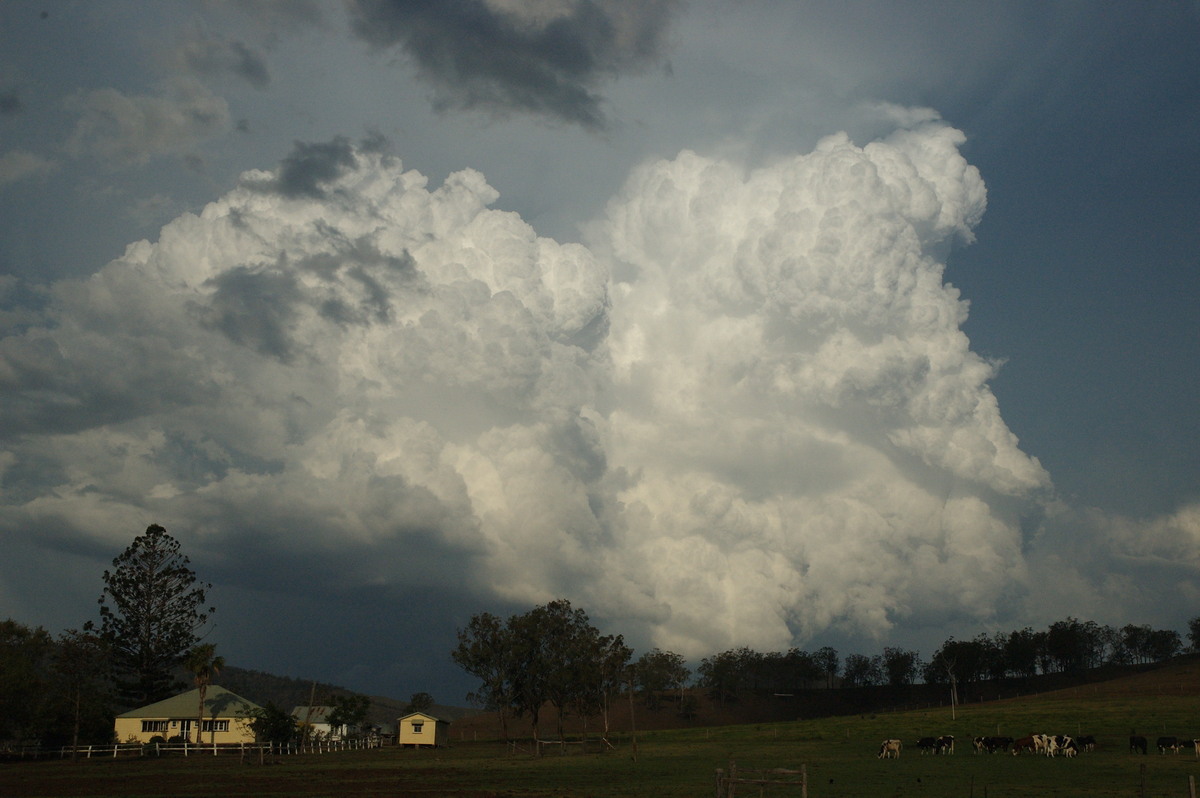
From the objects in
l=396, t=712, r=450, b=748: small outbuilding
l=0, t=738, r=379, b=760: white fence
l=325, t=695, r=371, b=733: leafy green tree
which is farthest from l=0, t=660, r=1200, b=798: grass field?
l=325, t=695, r=371, b=733: leafy green tree

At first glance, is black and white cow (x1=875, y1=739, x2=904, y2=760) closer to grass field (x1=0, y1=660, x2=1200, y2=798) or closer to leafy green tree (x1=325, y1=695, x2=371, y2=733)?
grass field (x1=0, y1=660, x2=1200, y2=798)

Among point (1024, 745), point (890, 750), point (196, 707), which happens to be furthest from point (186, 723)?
point (1024, 745)

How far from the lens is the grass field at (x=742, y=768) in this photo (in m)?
45.6

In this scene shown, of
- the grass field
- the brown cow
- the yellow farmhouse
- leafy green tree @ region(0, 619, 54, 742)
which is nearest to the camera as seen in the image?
the grass field

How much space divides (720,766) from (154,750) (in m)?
56.9

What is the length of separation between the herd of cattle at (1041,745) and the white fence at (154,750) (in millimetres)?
57525

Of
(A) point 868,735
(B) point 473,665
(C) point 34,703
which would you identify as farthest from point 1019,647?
(C) point 34,703

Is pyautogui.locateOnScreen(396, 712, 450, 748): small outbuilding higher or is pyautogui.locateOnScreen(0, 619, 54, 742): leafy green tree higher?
pyautogui.locateOnScreen(0, 619, 54, 742): leafy green tree

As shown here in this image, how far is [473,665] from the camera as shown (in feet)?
391

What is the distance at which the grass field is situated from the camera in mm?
45562

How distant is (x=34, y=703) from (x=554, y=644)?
5751cm

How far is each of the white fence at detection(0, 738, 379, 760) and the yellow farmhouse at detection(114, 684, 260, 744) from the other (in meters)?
3.52

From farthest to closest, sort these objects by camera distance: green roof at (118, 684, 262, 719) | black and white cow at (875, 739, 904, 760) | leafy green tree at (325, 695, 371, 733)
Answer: leafy green tree at (325, 695, 371, 733), green roof at (118, 684, 262, 719), black and white cow at (875, 739, 904, 760)

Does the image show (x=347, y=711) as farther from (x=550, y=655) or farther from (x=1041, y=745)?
(x=1041, y=745)
